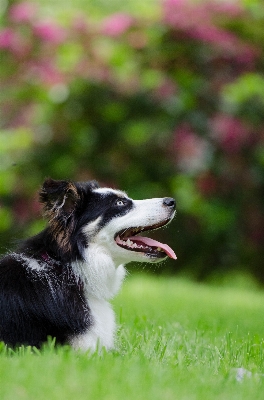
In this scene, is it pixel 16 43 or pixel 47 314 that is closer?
pixel 47 314

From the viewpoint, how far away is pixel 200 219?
11.6 meters

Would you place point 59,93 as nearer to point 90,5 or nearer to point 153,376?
point 90,5

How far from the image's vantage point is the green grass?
3.13 meters

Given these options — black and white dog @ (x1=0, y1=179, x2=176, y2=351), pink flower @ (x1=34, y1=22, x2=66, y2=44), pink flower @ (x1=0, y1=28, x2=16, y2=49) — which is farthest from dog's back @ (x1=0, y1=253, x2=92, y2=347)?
pink flower @ (x1=0, y1=28, x2=16, y2=49)

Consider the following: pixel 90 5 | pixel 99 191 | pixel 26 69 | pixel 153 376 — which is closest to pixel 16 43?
pixel 26 69

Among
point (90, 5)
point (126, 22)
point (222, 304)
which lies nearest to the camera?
point (222, 304)

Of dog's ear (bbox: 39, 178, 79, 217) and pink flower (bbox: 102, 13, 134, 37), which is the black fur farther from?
pink flower (bbox: 102, 13, 134, 37)

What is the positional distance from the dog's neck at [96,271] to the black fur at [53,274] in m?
0.04

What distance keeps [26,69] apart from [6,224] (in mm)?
2799

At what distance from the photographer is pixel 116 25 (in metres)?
11.3

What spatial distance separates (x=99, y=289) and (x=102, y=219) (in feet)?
1.43

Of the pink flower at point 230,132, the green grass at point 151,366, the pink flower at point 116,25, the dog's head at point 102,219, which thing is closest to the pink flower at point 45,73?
the pink flower at point 116,25

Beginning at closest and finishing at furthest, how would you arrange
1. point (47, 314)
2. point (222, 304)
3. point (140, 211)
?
1. point (47, 314)
2. point (140, 211)
3. point (222, 304)

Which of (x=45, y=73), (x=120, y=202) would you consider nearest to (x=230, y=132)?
(x=45, y=73)
